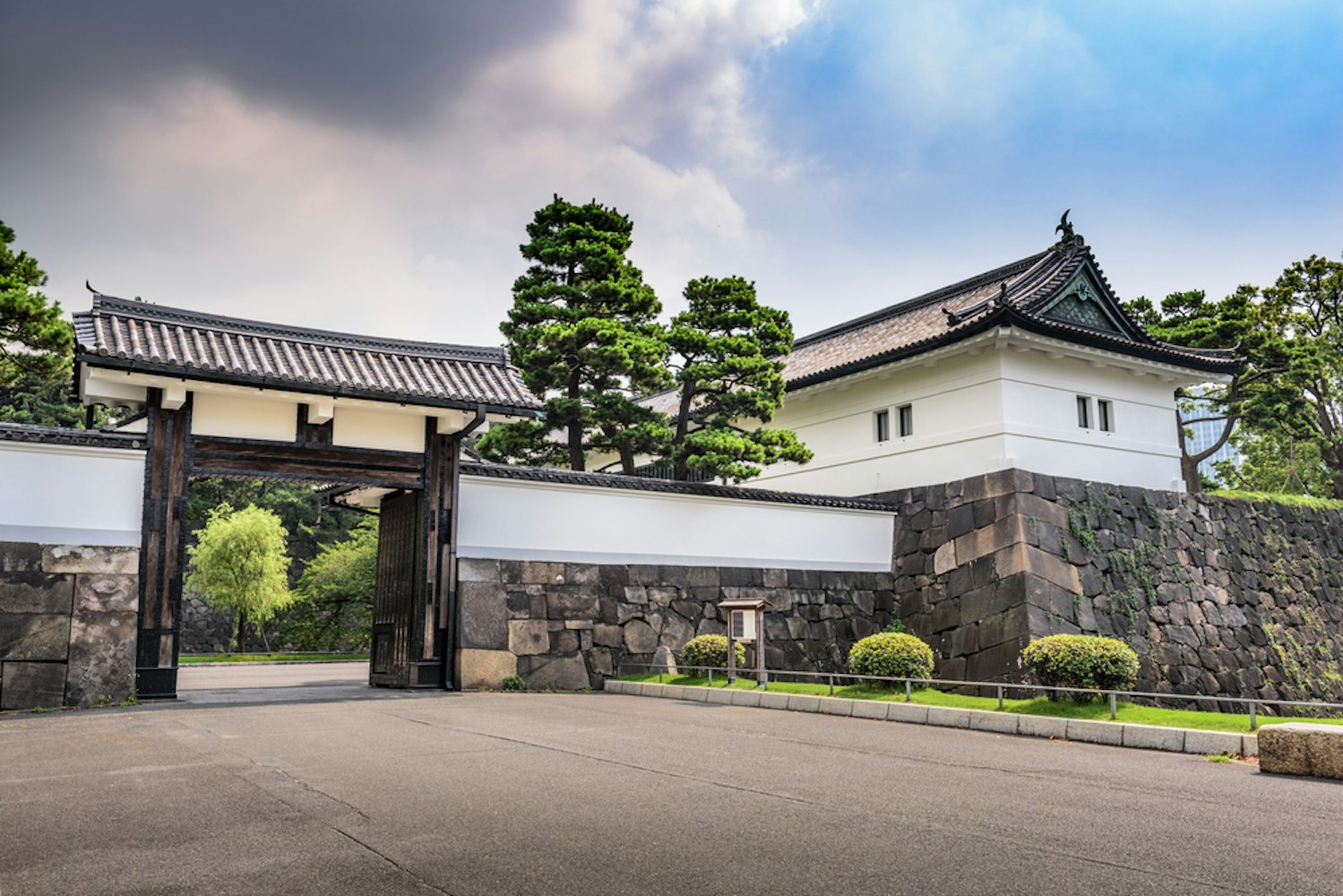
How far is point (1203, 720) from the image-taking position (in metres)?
10.5

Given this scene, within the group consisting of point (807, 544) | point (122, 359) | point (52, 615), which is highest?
point (122, 359)

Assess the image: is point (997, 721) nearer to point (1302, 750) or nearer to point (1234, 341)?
point (1302, 750)

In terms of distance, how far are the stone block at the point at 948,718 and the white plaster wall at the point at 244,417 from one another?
992cm

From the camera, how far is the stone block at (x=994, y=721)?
1112 cm

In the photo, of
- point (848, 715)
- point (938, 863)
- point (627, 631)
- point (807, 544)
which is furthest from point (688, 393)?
point (938, 863)

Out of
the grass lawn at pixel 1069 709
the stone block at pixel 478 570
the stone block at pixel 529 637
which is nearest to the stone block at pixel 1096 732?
the grass lawn at pixel 1069 709

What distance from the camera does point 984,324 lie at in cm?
1789

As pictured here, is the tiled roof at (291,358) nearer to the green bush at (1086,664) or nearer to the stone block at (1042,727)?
the green bush at (1086,664)

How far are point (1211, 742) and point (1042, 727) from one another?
181 centimetres

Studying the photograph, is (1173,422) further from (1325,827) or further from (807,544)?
(1325,827)

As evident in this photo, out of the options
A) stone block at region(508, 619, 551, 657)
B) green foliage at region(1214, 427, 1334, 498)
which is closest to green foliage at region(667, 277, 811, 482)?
stone block at region(508, 619, 551, 657)

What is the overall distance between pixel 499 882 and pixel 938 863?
217cm

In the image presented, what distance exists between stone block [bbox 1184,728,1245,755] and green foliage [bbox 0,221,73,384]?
19.6 metres

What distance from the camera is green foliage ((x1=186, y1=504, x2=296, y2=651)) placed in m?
31.9
